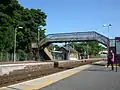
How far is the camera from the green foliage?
222 ft

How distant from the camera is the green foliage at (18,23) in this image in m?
67.8

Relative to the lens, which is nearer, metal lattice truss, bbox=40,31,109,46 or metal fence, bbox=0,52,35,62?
metal lattice truss, bbox=40,31,109,46

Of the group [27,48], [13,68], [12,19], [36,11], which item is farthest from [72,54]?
[13,68]

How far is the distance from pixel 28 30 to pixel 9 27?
14.3m

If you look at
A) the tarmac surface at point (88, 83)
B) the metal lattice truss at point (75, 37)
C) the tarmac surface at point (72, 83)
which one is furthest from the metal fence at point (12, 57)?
the tarmac surface at point (88, 83)

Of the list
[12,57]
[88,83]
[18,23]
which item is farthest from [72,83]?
[18,23]

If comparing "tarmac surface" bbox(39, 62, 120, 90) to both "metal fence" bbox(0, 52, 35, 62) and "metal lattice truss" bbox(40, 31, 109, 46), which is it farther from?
"metal fence" bbox(0, 52, 35, 62)

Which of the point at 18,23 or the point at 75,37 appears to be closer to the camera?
the point at 75,37

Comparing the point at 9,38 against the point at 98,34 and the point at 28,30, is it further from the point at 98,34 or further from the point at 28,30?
the point at 98,34

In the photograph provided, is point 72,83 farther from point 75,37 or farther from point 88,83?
point 75,37

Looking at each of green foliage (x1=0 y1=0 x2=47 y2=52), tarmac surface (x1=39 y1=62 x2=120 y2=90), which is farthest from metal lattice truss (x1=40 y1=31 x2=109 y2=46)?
tarmac surface (x1=39 y1=62 x2=120 y2=90)

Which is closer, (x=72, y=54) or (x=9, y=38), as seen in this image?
(x=9, y=38)

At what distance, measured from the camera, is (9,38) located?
7119 cm

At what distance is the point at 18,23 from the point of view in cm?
7962
